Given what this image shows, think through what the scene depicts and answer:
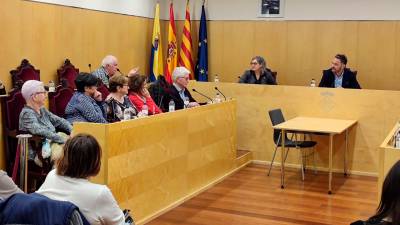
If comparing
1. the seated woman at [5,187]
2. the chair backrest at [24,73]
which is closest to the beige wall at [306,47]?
the chair backrest at [24,73]

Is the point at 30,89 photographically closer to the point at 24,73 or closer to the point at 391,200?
the point at 24,73

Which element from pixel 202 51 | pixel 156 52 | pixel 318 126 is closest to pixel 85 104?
pixel 318 126

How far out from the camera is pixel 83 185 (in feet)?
9.04

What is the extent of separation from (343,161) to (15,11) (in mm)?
4532

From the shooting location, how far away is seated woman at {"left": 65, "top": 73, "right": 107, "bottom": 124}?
5344mm

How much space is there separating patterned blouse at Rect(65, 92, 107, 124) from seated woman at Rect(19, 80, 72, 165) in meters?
0.19

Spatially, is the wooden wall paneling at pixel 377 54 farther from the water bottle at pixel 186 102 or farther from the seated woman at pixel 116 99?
the seated woman at pixel 116 99

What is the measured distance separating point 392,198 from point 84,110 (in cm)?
390

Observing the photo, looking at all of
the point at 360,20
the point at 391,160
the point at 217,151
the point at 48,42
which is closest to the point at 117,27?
the point at 48,42

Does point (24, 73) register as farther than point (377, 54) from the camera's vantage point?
No

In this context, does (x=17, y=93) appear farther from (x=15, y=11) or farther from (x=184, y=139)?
(x=184, y=139)

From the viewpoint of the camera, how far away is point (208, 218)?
527 cm

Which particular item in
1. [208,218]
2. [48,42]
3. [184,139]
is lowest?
[208,218]

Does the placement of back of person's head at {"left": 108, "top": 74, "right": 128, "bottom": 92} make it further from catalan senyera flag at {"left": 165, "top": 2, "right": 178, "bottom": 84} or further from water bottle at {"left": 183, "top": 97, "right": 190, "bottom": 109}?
catalan senyera flag at {"left": 165, "top": 2, "right": 178, "bottom": 84}
